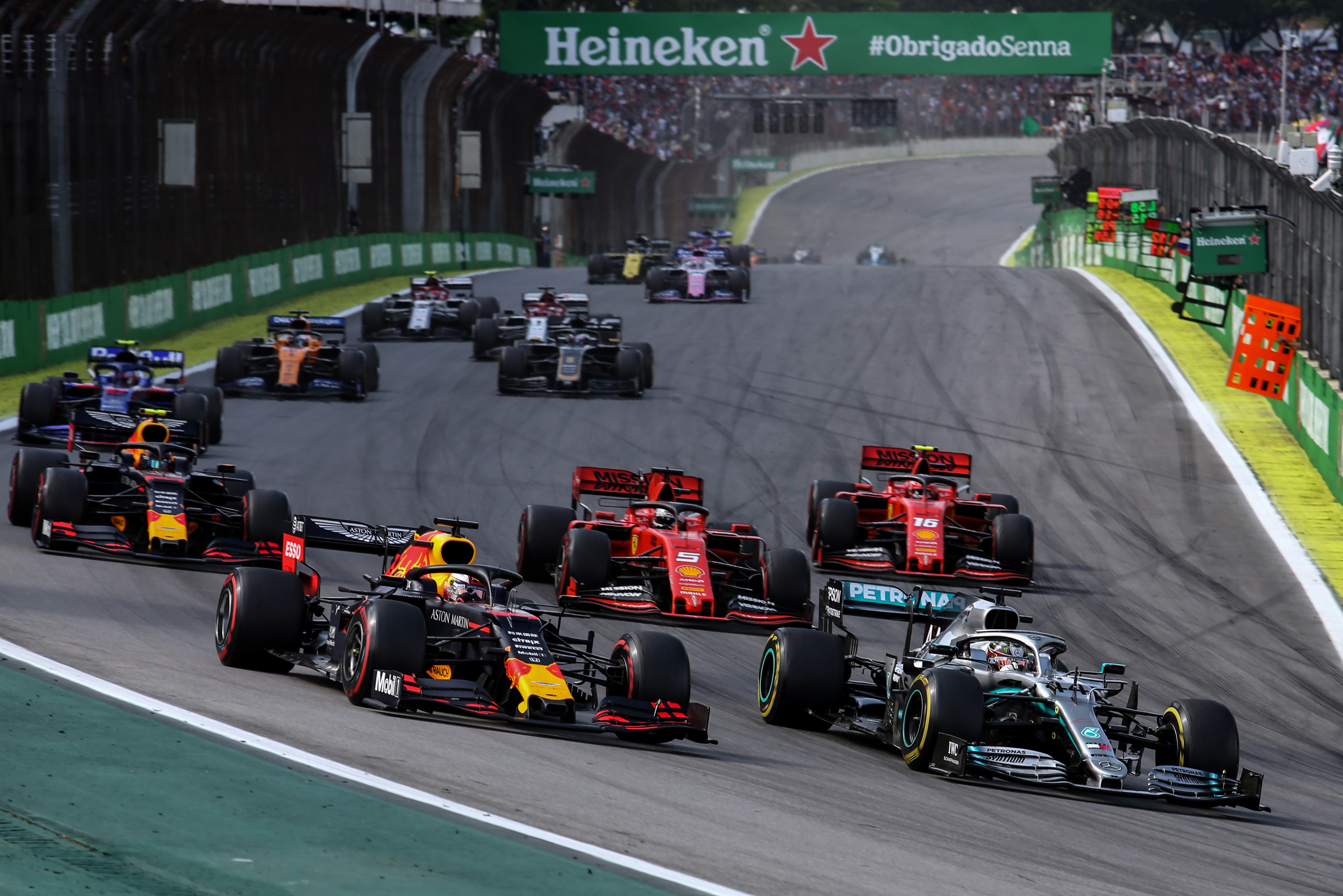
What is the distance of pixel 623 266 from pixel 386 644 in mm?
34242

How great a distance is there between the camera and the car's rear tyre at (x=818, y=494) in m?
18.2

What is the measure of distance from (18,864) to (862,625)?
1066 centimetres

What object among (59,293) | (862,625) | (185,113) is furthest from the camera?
(185,113)

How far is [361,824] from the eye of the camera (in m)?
7.32

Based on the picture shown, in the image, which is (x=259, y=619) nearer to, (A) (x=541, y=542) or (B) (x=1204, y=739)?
(A) (x=541, y=542)

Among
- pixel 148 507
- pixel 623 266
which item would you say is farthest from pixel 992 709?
pixel 623 266

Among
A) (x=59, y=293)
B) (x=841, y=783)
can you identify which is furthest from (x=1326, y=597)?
(x=59, y=293)

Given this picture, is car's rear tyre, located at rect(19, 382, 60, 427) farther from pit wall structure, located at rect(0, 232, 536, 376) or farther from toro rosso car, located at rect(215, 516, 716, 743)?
toro rosso car, located at rect(215, 516, 716, 743)

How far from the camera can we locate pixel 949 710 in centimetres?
1028

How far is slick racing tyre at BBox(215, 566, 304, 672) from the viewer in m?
11.2

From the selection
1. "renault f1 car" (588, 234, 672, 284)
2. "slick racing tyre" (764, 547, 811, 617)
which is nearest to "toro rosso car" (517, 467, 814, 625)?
"slick racing tyre" (764, 547, 811, 617)

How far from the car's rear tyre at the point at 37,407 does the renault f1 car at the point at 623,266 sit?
78.6ft

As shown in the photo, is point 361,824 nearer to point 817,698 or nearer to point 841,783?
point 841,783

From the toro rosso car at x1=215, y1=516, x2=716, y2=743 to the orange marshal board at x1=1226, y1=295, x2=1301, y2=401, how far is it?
14765 mm
